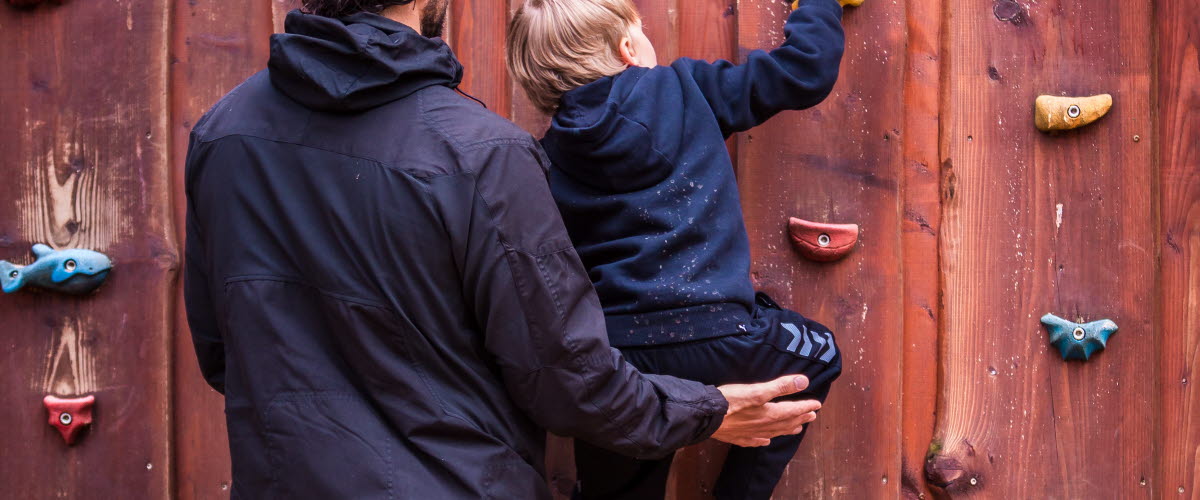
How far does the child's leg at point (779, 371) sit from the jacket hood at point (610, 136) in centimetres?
36

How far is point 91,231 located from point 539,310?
4.14ft

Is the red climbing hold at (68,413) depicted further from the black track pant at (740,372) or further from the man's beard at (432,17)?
the man's beard at (432,17)

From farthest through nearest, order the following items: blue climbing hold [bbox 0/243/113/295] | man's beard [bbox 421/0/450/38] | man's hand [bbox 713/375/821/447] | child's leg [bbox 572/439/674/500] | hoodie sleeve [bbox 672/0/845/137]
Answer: blue climbing hold [bbox 0/243/113/295]
child's leg [bbox 572/439/674/500]
hoodie sleeve [bbox 672/0/845/137]
man's hand [bbox 713/375/821/447]
man's beard [bbox 421/0/450/38]

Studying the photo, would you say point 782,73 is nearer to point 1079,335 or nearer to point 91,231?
point 1079,335

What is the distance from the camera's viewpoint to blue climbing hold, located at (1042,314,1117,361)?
6.73ft

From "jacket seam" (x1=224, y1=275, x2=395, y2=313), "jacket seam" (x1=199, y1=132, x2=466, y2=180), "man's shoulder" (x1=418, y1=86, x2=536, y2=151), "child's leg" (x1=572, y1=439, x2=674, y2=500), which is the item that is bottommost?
"child's leg" (x1=572, y1=439, x2=674, y2=500)

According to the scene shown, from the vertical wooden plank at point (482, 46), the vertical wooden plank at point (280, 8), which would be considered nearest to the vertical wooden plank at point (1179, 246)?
the vertical wooden plank at point (482, 46)

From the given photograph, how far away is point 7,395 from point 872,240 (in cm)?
191

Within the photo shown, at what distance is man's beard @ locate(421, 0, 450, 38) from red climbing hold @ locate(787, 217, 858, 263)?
92cm

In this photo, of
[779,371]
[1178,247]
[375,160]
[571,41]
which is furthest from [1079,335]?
[375,160]

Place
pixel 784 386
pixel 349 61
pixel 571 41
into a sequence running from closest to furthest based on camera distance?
pixel 349 61, pixel 784 386, pixel 571 41

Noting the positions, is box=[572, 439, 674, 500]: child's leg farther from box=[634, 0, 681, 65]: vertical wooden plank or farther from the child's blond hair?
box=[634, 0, 681, 65]: vertical wooden plank

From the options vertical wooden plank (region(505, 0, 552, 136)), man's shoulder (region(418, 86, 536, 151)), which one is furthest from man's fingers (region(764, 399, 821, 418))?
vertical wooden plank (region(505, 0, 552, 136))

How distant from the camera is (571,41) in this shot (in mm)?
1789
